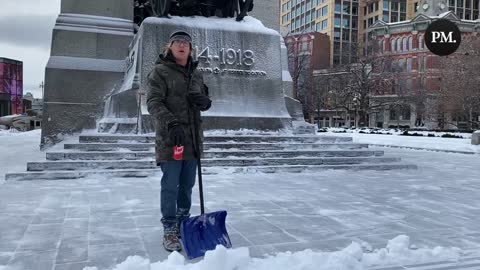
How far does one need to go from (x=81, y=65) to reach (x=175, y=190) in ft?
35.0

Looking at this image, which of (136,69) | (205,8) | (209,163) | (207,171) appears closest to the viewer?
(207,171)

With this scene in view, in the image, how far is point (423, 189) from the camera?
25.6 ft

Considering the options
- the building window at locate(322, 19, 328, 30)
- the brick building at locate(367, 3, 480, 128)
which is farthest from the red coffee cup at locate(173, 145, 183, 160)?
the building window at locate(322, 19, 328, 30)

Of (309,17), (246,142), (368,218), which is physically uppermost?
(309,17)

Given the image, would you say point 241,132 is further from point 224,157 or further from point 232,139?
point 224,157

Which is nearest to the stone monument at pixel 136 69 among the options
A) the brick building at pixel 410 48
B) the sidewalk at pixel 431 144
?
the sidewalk at pixel 431 144

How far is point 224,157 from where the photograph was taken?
9.68 meters

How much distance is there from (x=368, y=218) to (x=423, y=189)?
9.15 feet

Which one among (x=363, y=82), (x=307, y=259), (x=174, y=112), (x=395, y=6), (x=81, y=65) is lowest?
(x=307, y=259)

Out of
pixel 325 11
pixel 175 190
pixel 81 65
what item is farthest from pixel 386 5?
pixel 175 190

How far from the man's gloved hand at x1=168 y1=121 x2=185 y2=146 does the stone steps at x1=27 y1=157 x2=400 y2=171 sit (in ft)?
16.6

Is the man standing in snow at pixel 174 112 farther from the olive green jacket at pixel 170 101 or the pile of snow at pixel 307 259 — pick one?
the pile of snow at pixel 307 259

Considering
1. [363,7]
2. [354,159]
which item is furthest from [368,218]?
[363,7]

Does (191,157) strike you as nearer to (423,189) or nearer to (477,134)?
(423,189)
